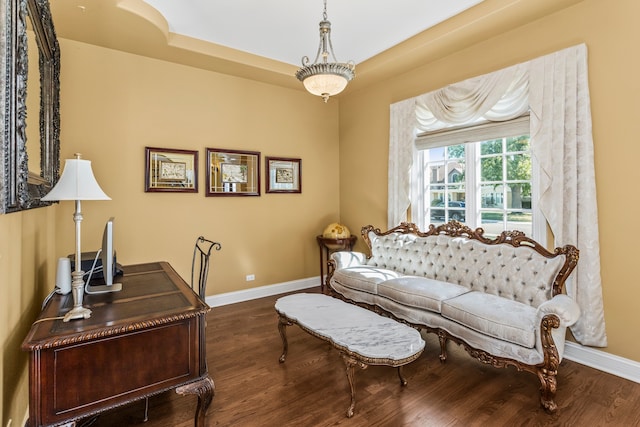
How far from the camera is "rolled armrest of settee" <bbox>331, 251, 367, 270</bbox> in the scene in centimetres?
401

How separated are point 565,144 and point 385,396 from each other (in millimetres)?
2626

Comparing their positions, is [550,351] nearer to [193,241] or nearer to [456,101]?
[456,101]

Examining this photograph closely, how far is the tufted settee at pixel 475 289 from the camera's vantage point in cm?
227

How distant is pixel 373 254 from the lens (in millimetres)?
4242

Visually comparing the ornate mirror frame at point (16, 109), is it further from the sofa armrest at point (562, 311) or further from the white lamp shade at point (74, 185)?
the sofa armrest at point (562, 311)

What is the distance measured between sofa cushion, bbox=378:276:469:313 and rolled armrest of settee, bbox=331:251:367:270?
72 centimetres

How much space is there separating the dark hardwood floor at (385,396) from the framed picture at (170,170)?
2.05m

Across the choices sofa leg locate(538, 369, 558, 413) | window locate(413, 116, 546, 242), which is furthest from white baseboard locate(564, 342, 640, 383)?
window locate(413, 116, 546, 242)

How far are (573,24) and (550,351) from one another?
9.05 ft

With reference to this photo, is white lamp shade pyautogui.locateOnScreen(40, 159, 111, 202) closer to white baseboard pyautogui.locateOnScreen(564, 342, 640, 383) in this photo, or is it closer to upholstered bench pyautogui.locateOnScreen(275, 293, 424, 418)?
upholstered bench pyautogui.locateOnScreen(275, 293, 424, 418)

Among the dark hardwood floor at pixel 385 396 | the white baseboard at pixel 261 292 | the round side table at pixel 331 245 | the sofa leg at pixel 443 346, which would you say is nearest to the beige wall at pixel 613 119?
the dark hardwood floor at pixel 385 396

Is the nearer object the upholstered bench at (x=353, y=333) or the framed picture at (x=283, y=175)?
the upholstered bench at (x=353, y=333)

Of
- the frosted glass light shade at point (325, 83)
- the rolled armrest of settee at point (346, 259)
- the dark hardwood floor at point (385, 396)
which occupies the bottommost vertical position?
the dark hardwood floor at point (385, 396)

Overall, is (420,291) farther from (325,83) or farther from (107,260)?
(107,260)
